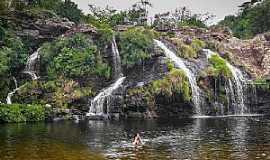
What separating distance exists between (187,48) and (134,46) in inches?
303

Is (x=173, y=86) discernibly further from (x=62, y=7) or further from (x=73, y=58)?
(x=62, y=7)

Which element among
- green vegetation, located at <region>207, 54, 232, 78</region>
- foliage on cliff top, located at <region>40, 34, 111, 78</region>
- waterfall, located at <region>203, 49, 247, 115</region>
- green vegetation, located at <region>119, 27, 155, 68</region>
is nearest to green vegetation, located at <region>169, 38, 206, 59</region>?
green vegetation, located at <region>207, 54, 232, 78</region>

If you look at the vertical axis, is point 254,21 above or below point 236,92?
above

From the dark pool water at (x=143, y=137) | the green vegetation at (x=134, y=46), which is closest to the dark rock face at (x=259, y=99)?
the dark pool water at (x=143, y=137)

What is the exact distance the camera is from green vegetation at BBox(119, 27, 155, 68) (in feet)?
194

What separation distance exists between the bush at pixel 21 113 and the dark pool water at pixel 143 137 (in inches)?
112

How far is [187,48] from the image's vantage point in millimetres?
63688

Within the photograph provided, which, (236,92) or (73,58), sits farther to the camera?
(236,92)

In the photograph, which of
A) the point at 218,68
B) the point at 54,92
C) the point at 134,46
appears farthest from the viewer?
the point at 218,68

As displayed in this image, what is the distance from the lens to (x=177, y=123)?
4809 centimetres

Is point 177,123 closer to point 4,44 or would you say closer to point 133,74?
point 133,74

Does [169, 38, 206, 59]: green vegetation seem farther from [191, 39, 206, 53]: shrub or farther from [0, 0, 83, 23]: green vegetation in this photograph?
[0, 0, 83, 23]: green vegetation

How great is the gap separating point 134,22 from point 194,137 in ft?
187

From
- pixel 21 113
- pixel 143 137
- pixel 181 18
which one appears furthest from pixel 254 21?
pixel 143 137
